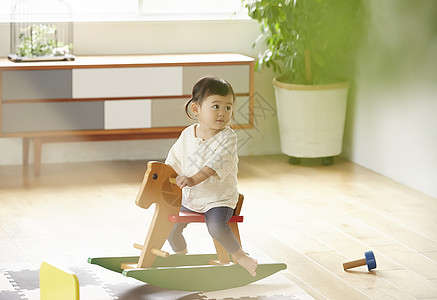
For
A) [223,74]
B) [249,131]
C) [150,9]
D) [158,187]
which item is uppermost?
[150,9]

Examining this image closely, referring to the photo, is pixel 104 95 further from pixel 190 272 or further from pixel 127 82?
pixel 190 272

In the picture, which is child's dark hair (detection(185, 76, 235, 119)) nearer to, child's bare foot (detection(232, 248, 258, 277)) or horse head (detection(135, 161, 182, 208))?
horse head (detection(135, 161, 182, 208))

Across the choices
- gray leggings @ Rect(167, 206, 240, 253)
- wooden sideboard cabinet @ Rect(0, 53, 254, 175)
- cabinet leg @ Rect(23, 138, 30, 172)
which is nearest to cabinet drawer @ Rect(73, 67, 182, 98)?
wooden sideboard cabinet @ Rect(0, 53, 254, 175)

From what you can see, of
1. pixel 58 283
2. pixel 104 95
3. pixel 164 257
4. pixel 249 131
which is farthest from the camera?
pixel 249 131

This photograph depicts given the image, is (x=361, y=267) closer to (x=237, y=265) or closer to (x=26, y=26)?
(x=237, y=265)

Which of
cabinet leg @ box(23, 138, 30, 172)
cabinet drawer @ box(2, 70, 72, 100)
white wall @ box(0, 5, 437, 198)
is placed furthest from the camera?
cabinet leg @ box(23, 138, 30, 172)

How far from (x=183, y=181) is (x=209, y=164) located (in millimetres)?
80

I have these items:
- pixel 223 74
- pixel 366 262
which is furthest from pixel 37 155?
pixel 366 262

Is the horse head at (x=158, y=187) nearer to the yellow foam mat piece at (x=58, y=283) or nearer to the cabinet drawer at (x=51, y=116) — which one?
the yellow foam mat piece at (x=58, y=283)

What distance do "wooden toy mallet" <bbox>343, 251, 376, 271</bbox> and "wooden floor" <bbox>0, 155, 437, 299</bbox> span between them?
0.02m

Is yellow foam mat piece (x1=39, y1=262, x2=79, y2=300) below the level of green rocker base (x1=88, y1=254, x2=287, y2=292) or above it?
above

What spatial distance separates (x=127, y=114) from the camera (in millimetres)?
3119

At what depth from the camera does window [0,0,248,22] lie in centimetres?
338

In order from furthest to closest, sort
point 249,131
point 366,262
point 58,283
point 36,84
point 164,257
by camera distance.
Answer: point 249,131
point 36,84
point 366,262
point 164,257
point 58,283
